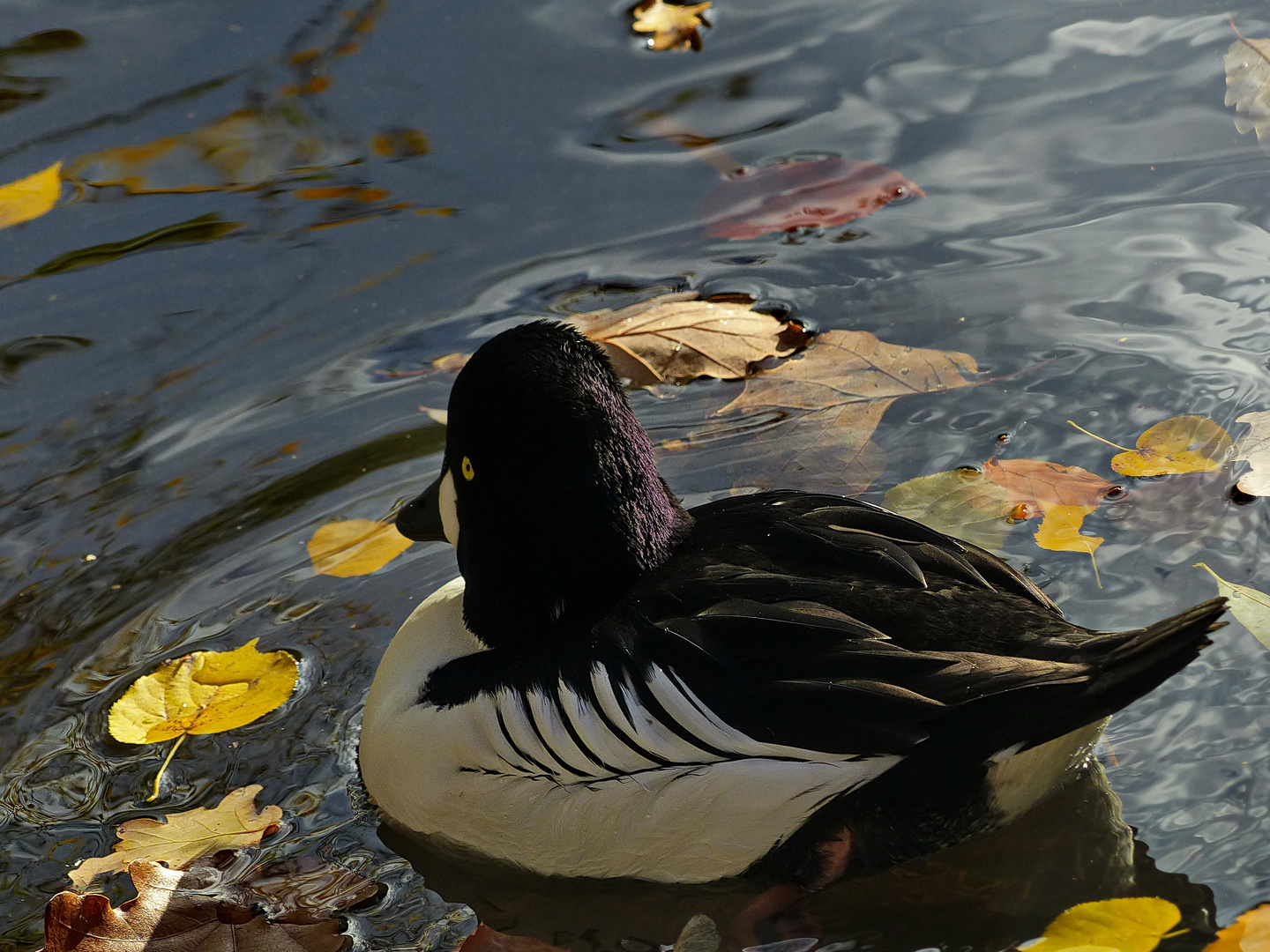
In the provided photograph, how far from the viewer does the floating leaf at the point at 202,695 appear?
12.7 feet

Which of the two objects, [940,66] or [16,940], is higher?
[940,66]

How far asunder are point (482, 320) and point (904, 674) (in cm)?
276

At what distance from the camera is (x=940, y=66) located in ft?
20.2

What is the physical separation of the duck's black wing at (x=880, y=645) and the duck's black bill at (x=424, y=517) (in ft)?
2.36

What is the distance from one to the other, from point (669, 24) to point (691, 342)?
7.84 ft

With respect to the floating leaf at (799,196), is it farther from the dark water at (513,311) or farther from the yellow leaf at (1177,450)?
the yellow leaf at (1177,450)

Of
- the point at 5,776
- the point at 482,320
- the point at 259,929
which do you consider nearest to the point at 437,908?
the point at 259,929

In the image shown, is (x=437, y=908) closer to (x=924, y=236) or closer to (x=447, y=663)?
(x=447, y=663)

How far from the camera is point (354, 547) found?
4422mm

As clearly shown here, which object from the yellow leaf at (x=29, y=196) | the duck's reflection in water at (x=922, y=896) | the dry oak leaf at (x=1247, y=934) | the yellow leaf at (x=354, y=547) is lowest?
the duck's reflection in water at (x=922, y=896)

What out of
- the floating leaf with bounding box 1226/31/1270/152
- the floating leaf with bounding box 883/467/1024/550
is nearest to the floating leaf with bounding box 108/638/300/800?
the floating leaf with bounding box 883/467/1024/550

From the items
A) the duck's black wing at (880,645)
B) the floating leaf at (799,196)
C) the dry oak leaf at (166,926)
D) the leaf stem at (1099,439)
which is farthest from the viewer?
the floating leaf at (799,196)

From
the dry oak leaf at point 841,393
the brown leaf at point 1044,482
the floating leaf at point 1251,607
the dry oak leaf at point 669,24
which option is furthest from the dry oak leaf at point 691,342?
the dry oak leaf at point 669,24

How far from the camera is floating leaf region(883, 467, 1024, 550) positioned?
413 cm
